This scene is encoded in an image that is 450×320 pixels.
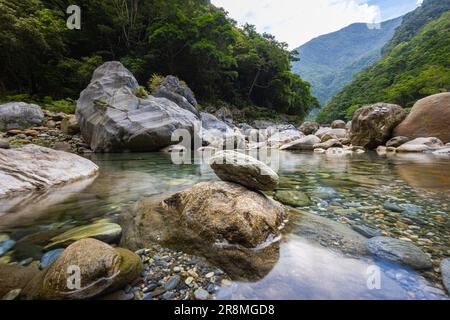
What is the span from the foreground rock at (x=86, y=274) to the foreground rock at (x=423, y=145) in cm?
1298

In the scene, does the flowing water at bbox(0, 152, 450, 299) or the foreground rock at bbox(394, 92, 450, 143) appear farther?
the foreground rock at bbox(394, 92, 450, 143)

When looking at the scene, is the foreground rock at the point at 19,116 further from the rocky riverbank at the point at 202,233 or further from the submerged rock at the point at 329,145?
the submerged rock at the point at 329,145

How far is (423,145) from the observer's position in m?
10.8

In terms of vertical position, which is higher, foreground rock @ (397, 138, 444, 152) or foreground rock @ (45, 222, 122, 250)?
foreground rock @ (397, 138, 444, 152)

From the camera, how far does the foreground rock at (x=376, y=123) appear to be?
12578 millimetres

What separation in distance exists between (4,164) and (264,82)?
115 ft

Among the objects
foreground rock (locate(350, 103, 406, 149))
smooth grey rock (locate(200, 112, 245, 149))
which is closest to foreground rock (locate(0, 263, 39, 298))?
smooth grey rock (locate(200, 112, 245, 149))

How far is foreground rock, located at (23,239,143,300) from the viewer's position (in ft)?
5.18

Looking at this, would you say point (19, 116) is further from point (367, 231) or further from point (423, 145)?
point (423, 145)

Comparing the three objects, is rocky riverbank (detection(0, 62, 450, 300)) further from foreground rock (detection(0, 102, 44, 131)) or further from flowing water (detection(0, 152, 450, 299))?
foreground rock (detection(0, 102, 44, 131))

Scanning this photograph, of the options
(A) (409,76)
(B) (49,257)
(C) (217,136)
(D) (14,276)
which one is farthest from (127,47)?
(A) (409,76)

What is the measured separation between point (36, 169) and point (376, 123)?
14536 mm

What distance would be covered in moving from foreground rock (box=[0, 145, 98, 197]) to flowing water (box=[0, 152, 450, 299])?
1.02 feet
